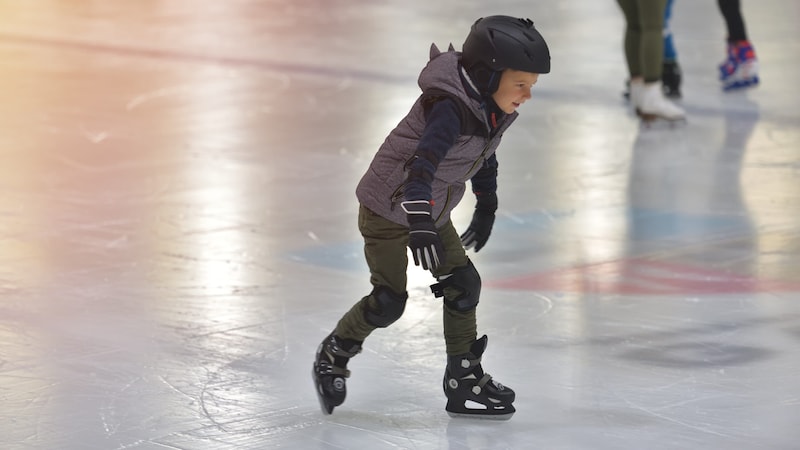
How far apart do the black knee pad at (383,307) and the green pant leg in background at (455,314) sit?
0.12m

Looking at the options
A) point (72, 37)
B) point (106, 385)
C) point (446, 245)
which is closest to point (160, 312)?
point (106, 385)

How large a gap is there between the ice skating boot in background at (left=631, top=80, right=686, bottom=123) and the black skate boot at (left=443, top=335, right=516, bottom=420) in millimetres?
4033

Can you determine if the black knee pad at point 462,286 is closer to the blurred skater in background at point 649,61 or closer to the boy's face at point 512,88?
the boy's face at point 512,88

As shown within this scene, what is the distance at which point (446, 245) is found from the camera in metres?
3.21

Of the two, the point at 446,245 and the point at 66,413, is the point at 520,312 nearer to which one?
the point at 446,245

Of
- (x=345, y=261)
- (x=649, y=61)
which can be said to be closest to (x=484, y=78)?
(x=345, y=261)

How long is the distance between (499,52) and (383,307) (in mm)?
681

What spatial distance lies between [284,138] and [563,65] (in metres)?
2.67

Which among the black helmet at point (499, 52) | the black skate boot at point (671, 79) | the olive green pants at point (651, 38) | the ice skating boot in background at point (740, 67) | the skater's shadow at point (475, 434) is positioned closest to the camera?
the black helmet at point (499, 52)

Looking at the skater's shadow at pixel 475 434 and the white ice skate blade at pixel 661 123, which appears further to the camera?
the white ice skate blade at pixel 661 123

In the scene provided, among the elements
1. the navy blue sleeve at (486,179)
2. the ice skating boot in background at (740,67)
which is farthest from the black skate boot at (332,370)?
the ice skating boot in background at (740,67)

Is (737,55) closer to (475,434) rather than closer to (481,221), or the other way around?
(481,221)

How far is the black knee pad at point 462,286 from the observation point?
3201mm

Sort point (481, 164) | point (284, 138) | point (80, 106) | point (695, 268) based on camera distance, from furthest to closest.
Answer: point (80, 106) < point (284, 138) < point (695, 268) < point (481, 164)
